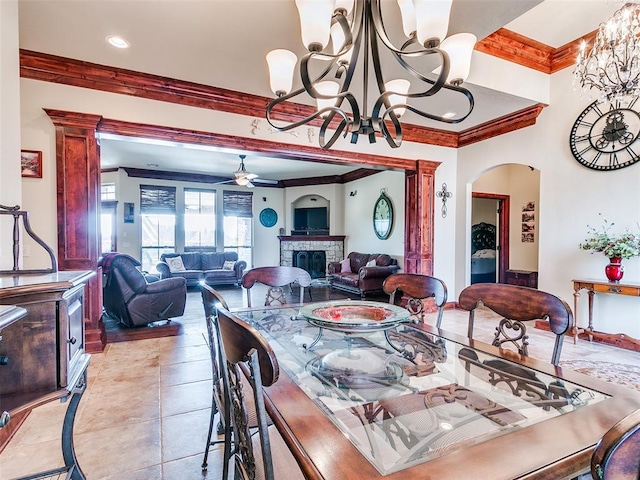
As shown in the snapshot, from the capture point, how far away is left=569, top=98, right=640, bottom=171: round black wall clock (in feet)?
11.5

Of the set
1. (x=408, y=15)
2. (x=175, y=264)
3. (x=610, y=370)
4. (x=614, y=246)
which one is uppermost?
(x=408, y=15)

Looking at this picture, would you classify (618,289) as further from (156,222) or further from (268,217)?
(156,222)

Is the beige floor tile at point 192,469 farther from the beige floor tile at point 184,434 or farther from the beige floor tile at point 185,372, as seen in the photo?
the beige floor tile at point 185,372

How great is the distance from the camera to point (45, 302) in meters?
1.12

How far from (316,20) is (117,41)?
225 centimetres

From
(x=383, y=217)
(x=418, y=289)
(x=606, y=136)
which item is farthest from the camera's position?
(x=383, y=217)

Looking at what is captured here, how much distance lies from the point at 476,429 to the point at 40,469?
84.0 inches

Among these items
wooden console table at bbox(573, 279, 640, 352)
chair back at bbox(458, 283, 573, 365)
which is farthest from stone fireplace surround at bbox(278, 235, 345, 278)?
chair back at bbox(458, 283, 573, 365)

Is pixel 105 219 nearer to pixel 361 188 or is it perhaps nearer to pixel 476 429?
pixel 361 188

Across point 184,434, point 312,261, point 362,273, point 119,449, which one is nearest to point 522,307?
point 184,434

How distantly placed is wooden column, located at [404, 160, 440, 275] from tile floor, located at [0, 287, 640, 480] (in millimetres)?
2016

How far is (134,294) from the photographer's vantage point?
13.6 ft

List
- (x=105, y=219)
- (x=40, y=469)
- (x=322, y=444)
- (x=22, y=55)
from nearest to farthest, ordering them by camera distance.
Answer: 1. (x=322, y=444)
2. (x=40, y=469)
3. (x=22, y=55)
4. (x=105, y=219)

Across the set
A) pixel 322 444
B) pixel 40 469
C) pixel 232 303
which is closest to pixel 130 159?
pixel 232 303
